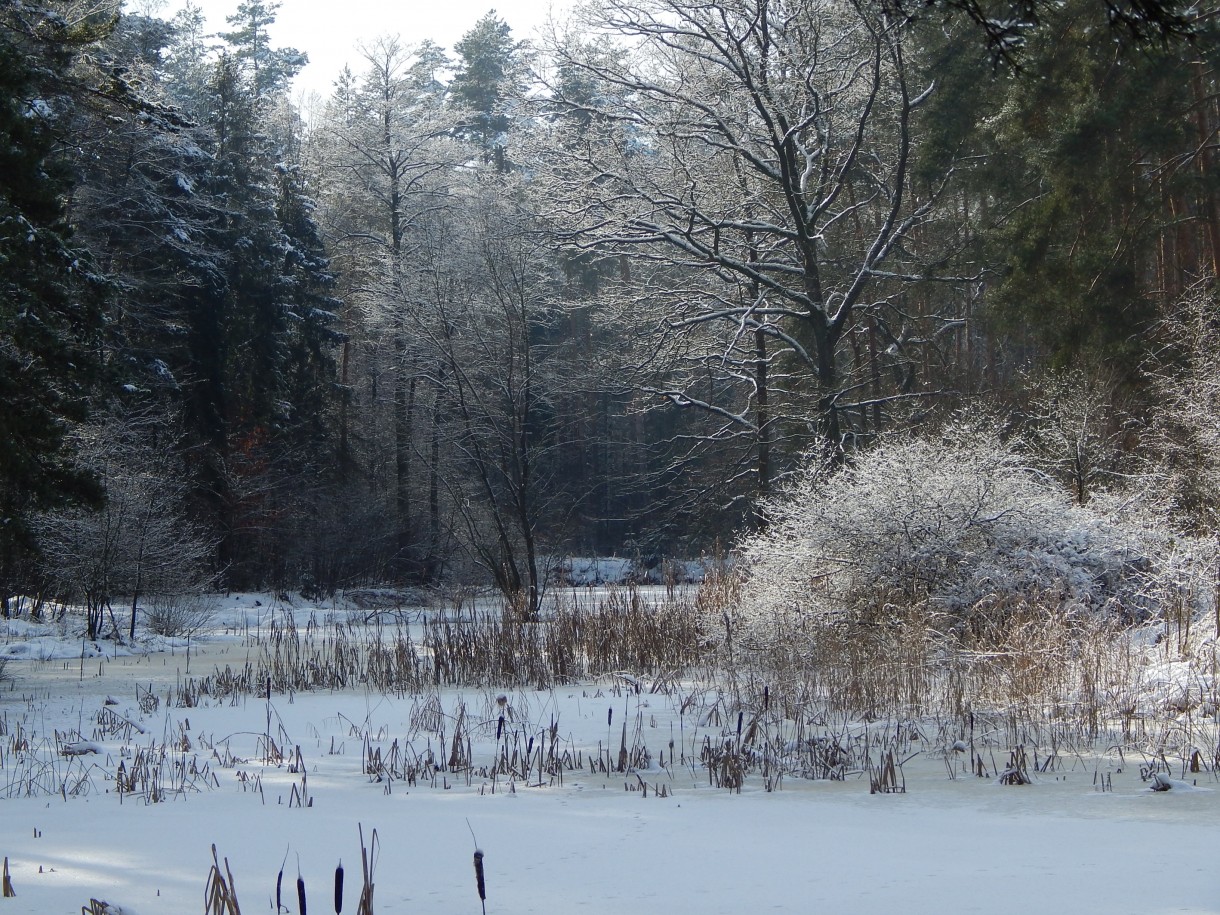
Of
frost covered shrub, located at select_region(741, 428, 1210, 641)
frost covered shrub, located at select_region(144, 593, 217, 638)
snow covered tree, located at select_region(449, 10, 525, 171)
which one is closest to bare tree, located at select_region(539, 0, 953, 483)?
frost covered shrub, located at select_region(741, 428, 1210, 641)

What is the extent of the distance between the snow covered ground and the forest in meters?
2.92

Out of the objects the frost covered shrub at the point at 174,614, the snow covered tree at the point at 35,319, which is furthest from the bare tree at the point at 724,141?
the frost covered shrub at the point at 174,614

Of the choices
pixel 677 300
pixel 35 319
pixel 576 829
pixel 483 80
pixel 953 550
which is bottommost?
pixel 576 829

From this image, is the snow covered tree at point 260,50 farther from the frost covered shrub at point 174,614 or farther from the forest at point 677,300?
the frost covered shrub at point 174,614

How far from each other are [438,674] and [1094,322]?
34.4 feet

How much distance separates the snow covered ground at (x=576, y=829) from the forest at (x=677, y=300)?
2916 mm

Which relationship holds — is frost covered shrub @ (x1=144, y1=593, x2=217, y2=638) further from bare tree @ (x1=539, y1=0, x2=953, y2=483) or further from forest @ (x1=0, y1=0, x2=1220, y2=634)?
bare tree @ (x1=539, y1=0, x2=953, y2=483)

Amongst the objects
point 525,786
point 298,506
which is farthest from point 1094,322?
point 298,506

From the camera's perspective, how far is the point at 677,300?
60.7 ft

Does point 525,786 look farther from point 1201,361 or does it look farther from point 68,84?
point 68,84

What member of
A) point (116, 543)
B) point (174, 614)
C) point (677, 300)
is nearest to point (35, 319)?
point (116, 543)

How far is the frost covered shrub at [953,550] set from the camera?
1048 cm

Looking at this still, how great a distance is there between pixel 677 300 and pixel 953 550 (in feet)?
29.2

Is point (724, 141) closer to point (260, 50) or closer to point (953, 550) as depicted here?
point (953, 550)
